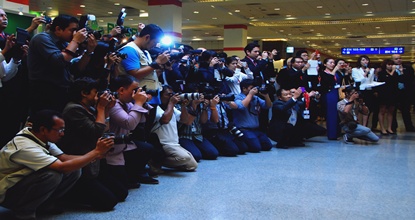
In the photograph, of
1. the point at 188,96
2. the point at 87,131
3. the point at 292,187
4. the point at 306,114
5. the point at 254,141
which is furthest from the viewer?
the point at 306,114

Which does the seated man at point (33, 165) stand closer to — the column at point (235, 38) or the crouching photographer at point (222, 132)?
the crouching photographer at point (222, 132)

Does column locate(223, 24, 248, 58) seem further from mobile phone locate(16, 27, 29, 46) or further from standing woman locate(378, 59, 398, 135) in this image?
mobile phone locate(16, 27, 29, 46)

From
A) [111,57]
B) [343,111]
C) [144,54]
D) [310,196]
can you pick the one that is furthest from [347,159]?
[111,57]

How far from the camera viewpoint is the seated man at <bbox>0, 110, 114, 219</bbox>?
280 cm

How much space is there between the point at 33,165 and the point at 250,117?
410 cm

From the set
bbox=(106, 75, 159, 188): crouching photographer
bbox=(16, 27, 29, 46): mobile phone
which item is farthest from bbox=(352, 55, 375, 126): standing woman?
bbox=(16, 27, 29, 46): mobile phone

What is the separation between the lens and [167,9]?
43.5 feet

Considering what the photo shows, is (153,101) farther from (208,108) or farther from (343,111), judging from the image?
(343,111)

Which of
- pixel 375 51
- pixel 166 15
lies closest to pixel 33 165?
pixel 166 15

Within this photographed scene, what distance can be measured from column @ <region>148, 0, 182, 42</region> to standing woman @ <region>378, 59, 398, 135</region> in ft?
20.9

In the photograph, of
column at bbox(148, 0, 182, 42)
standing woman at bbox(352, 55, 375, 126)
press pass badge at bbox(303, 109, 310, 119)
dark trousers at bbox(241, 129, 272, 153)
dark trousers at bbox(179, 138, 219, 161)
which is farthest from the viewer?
column at bbox(148, 0, 182, 42)

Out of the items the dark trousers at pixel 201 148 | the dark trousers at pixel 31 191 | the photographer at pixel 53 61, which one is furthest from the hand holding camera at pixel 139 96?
the dark trousers at pixel 201 148

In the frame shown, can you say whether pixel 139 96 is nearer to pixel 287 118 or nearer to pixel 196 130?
pixel 196 130

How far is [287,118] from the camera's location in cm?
679
